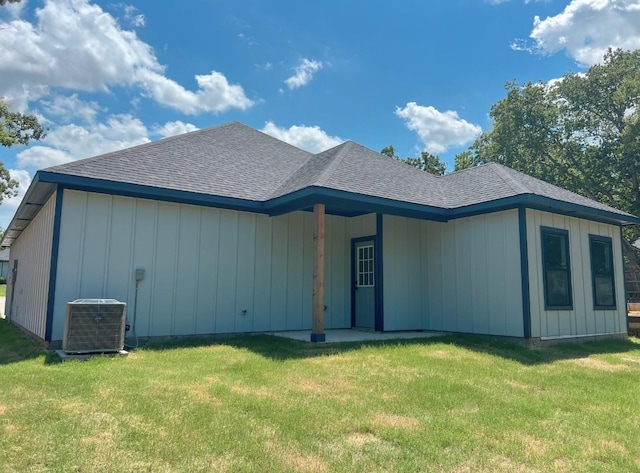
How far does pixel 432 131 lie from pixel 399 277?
20.1 metres

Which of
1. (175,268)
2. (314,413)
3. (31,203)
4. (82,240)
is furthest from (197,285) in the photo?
Answer: (314,413)

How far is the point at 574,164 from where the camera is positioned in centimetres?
2327

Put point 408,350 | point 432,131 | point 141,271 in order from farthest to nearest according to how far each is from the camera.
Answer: point 432,131
point 141,271
point 408,350

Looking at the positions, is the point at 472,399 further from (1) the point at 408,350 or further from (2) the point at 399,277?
(2) the point at 399,277

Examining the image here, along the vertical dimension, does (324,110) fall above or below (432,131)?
below

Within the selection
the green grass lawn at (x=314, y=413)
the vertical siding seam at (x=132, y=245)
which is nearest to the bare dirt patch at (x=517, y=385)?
the green grass lawn at (x=314, y=413)

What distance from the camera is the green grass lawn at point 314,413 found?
306 centimetres

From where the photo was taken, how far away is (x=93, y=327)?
251 inches

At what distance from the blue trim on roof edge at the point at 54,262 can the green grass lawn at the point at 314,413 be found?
1.76 feet

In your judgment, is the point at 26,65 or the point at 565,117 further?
the point at 565,117

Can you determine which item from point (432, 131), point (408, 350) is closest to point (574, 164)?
point (432, 131)

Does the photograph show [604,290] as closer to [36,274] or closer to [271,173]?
[271,173]

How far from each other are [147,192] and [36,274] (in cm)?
342

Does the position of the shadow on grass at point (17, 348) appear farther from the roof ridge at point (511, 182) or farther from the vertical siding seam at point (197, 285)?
the roof ridge at point (511, 182)
